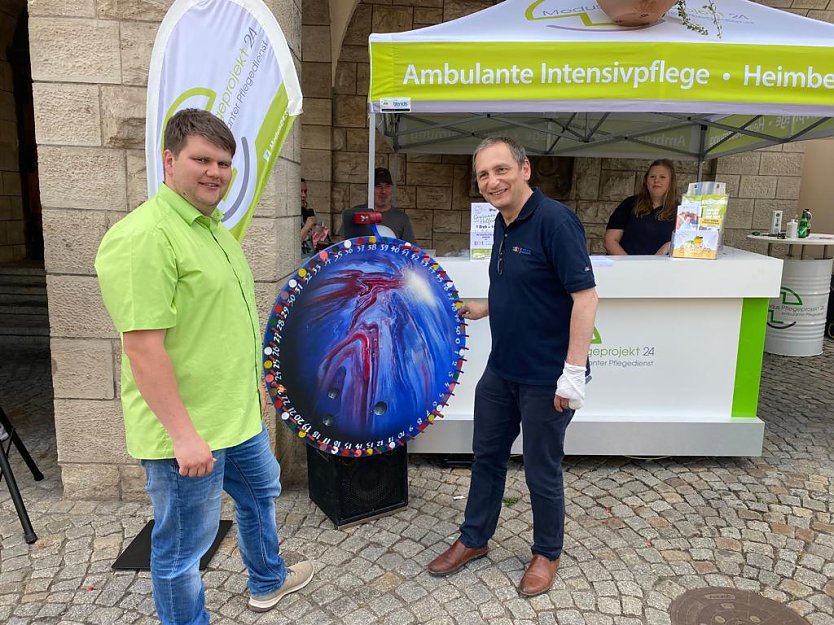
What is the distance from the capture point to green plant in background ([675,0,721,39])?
134 inches

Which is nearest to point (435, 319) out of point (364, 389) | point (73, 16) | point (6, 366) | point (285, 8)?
point (364, 389)

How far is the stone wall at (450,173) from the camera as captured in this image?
7.03 m

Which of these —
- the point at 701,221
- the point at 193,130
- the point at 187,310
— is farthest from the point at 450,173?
the point at 187,310

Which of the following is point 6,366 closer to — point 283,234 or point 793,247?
point 283,234

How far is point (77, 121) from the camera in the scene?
307 centimetres

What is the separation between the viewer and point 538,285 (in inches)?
97.0

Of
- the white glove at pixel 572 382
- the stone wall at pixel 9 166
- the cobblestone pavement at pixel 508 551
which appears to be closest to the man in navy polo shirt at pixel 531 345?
the white glove at pixel 572 382

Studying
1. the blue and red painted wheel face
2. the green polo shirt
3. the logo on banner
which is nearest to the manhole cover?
the blue and red painted wheel face

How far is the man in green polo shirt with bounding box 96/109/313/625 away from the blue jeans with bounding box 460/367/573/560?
3.46ft

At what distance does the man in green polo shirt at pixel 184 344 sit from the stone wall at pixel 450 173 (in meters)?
5.22

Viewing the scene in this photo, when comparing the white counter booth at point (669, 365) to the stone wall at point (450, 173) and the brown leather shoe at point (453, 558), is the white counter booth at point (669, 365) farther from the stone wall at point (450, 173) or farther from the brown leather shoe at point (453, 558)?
the stone wall at point (450, 173)

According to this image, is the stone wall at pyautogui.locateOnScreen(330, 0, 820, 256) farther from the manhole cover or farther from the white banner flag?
the manhole cover

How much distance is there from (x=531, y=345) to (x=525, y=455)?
49 cm

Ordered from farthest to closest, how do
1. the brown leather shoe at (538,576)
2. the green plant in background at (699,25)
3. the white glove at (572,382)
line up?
1. the green plant in background at (699,25)
2. the brown leather shoe at (538,576)
3. the white glove at (572,382)
